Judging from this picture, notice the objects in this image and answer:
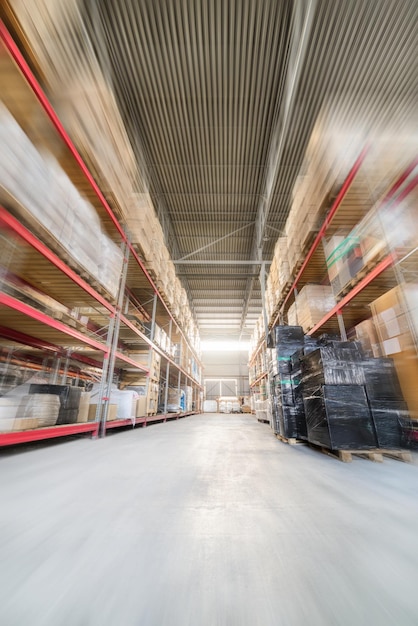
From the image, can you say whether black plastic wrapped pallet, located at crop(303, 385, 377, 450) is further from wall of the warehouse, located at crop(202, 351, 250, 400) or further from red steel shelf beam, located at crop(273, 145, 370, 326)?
wall of the warehouse, located at crop(202, 351, 250, 400)

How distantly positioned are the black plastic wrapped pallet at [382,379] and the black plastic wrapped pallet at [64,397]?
400 centimetres

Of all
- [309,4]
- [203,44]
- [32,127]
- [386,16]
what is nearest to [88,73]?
[32,127]

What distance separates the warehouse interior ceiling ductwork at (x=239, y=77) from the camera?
15.5 ft

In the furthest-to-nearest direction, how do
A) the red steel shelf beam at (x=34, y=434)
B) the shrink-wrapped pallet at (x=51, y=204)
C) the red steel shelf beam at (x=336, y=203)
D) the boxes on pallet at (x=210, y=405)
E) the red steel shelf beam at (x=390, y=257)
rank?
1. the boxes on pallet at (x=210, y=405)
2. the red steel shelf beam at (x=336, y=203)
3. the red steel shelf beam at (x=390, y=257)
4. the shrink-wrapped pallet at (x=51, y=204)
5. the red steel shelf beam at (x=34, y=434)

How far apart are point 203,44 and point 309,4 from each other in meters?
2.28

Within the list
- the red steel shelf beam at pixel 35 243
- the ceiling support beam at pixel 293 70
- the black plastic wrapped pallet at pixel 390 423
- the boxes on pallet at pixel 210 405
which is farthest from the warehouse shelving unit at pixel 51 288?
the boxes on pallet at pixel 210 405

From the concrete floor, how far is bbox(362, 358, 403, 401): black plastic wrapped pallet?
1.10 meters

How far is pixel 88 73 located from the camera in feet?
13.0

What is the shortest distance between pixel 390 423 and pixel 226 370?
63.0ft

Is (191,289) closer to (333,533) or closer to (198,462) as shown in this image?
(198,462)

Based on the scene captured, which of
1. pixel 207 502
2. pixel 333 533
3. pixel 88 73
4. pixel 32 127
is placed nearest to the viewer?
pixel 333 533

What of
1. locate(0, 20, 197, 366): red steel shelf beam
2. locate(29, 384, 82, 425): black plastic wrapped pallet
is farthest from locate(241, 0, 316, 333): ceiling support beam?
locate(29, 384, 82, 425): black plastic wrapped pallet

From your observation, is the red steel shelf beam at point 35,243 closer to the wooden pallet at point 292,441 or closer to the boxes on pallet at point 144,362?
the boxes on pallet at point 144,362

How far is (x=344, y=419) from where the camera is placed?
8.26ft
